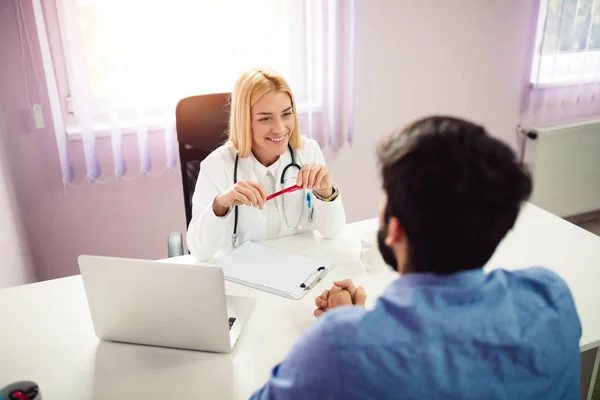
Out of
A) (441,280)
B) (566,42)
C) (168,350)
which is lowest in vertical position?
(168,350)

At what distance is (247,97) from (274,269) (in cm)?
57

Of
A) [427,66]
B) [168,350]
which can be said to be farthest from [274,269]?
[427,66]

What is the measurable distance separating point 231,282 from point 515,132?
2.27 meters

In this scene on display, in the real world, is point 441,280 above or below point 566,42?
below

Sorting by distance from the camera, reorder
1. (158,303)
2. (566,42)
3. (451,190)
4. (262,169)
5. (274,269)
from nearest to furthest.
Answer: (451,190)
(158,303)
(274,269)
(262,169)
(566,42)

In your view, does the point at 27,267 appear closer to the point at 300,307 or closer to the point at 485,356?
the point at 300,307

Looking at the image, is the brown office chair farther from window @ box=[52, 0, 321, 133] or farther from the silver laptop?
the silver laptop

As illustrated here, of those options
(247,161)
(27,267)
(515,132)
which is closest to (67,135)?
(27,267)

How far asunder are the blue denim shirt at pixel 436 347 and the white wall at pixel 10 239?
163 centimetres

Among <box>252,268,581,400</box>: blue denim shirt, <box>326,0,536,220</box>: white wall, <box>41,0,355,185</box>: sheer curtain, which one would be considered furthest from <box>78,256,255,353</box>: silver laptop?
<box>326,0,536,220</box>: white wall

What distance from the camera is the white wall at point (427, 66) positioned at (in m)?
2.54

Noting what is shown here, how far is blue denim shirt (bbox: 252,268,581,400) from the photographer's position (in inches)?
24.8

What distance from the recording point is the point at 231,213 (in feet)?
5.27

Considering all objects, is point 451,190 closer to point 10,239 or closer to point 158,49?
point 158,49
